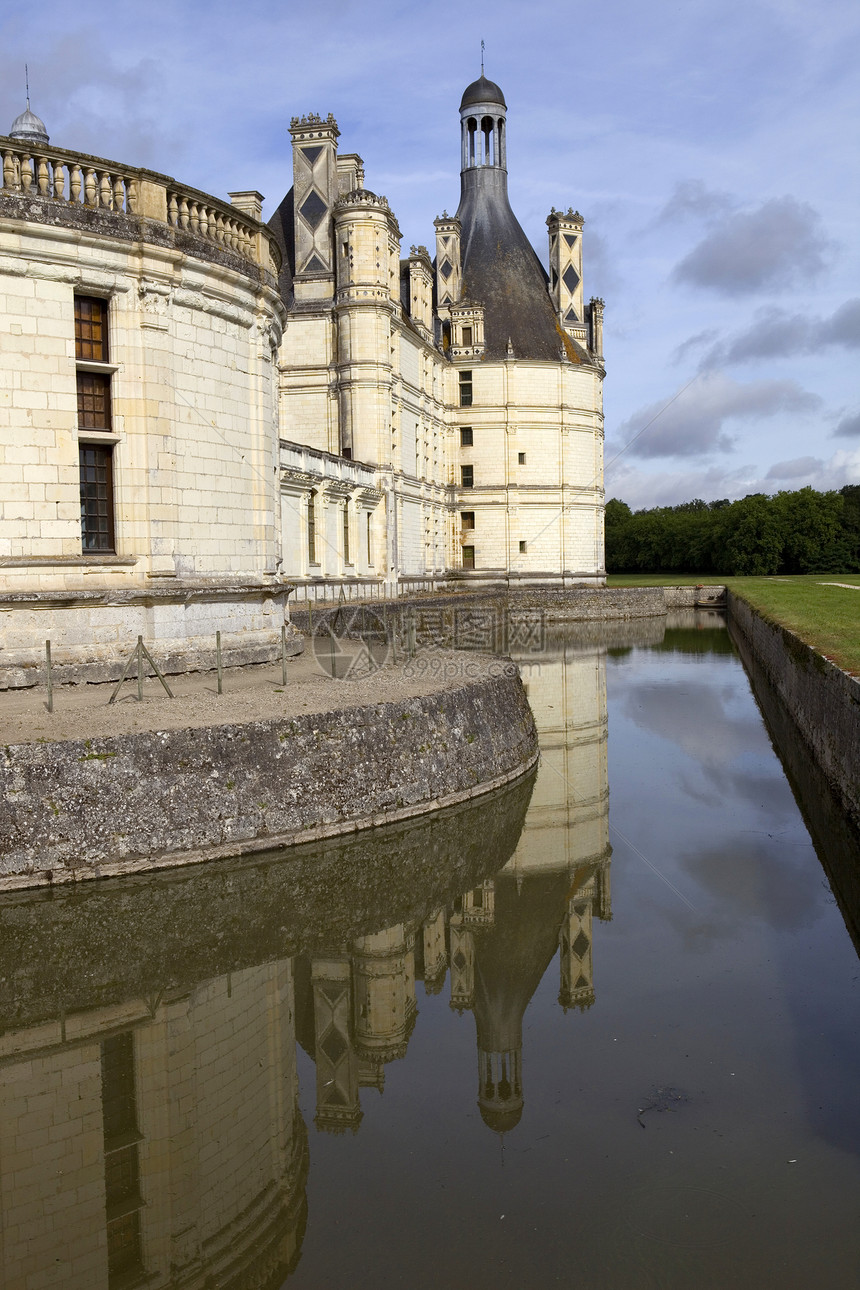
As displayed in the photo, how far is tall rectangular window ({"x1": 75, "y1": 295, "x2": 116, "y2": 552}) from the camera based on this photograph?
13672 mm

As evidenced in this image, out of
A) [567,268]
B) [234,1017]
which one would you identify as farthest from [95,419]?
[567,268]

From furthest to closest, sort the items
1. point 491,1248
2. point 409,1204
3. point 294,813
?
point 294,813 < point 409,1204 < point 491,1248

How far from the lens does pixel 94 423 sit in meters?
13.8

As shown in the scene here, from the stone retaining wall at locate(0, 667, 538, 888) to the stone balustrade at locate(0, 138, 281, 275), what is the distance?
23.8 feet

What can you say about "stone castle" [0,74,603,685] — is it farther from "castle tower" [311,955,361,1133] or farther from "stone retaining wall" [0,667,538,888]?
"castle tower" [311,955,361,1133]

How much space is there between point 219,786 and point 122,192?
824cm

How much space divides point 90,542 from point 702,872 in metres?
8.76

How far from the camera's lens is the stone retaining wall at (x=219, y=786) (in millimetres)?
9609

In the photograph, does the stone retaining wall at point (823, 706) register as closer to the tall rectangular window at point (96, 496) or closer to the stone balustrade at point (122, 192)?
the tall rectangular window at point (96, 496)

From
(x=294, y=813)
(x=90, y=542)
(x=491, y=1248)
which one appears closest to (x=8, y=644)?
(x=90, y=542)

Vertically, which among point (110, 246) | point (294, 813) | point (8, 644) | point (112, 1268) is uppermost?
point (110, 246)

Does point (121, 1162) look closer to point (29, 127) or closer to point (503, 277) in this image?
point (29, 127)

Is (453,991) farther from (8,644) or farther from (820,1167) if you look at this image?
(8,644)

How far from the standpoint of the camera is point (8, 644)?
12.8 m
